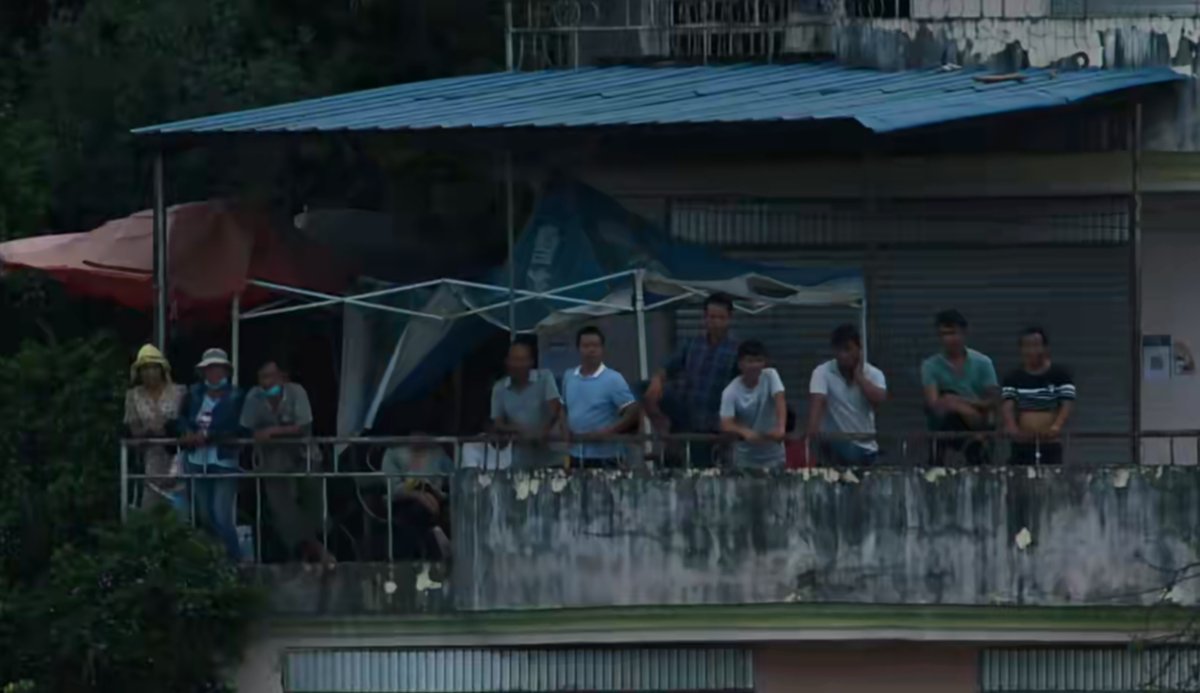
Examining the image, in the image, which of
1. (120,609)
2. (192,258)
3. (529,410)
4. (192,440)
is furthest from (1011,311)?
(120,609)

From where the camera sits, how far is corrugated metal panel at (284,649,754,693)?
16.7 m

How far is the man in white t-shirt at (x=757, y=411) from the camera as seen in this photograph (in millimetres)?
16109

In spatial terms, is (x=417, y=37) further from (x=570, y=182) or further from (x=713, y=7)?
(x=570, y=182)

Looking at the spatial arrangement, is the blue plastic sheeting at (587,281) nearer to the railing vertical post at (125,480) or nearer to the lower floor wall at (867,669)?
the railing vertical post at (125,480)

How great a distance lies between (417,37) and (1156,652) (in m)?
9.00

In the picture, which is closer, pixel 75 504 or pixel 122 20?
pixel 75 504

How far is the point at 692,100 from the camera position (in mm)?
17047

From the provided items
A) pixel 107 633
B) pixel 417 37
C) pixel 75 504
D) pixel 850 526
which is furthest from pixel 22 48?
pixel 850 526

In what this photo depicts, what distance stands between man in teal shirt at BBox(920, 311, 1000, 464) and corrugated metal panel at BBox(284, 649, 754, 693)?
1.73 meters

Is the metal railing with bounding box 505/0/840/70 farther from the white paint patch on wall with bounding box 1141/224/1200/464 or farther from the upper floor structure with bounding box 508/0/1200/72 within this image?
the white paint patch on wall with bounding box 1141/224/1200/464

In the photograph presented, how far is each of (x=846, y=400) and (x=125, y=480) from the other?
408 cm

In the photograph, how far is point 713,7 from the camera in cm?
1909

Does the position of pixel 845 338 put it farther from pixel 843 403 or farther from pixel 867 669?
pixel 867 669

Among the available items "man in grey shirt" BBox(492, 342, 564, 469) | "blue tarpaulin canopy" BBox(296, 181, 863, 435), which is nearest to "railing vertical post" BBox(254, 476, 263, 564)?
Result: "blue tarpaulin canopy" BBox(296, 181, 863, 435)
